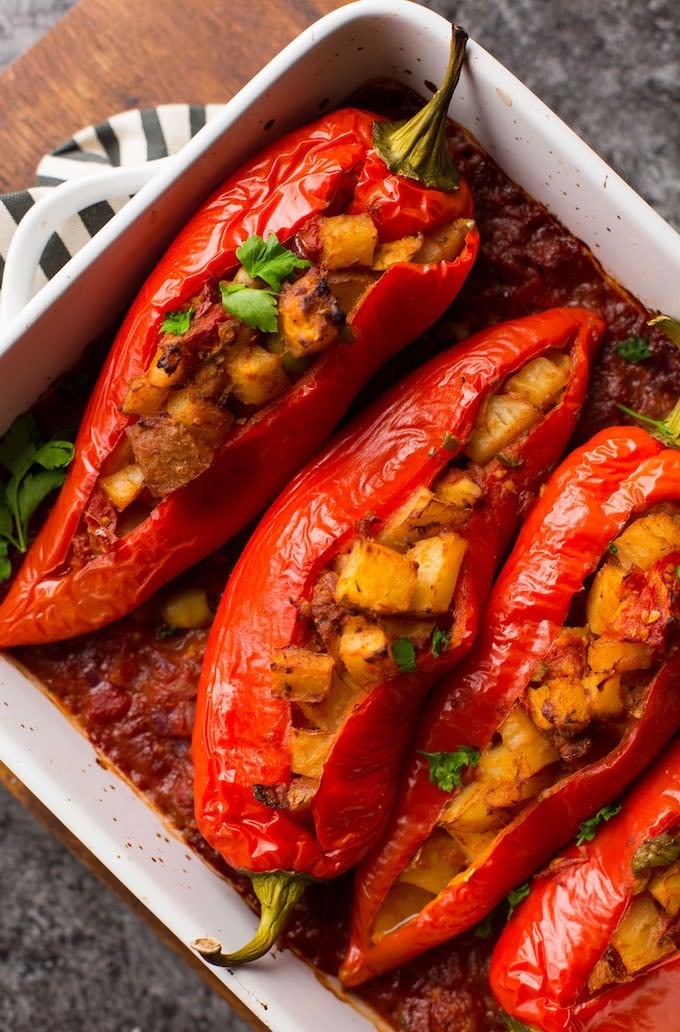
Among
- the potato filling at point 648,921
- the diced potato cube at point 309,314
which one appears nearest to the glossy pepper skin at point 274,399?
the diced potato cube at point 309,314

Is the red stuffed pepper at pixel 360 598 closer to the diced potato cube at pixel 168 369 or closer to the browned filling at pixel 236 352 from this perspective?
the browned filling at pixel 236 352

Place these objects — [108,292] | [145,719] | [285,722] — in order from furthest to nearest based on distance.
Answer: [145,719] → [108,292] → [285,722]

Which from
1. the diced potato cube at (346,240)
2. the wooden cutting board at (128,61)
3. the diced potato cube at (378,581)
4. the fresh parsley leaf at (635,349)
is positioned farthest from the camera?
the wooden cutting board at (128,61)

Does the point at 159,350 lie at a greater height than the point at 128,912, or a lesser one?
greater

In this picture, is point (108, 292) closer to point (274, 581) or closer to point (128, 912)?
point (274, 581)

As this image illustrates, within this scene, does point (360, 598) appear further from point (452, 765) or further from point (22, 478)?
point (22, 478)

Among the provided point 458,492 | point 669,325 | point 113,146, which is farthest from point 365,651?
point 113,146

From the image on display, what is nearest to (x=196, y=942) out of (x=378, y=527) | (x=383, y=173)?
(x=378, y=527)
